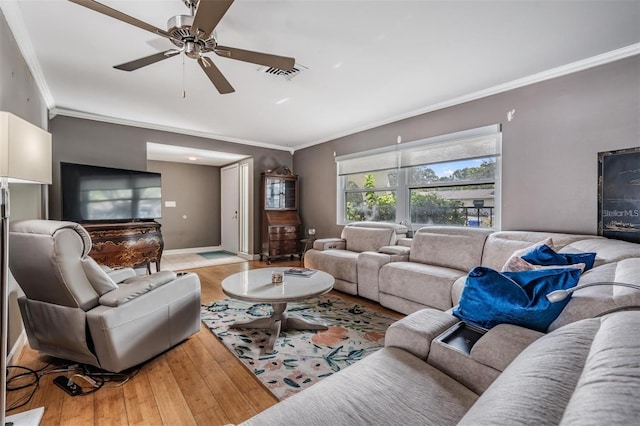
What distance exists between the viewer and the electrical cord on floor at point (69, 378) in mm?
1716

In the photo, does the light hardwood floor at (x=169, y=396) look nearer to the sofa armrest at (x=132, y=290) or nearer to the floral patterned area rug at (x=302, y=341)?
the floral patterned area rug at (x=302, y=341)

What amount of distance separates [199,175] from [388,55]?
19.0 ft

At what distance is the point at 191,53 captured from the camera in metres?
1.91

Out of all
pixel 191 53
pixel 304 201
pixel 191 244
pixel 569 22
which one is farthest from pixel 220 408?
pixel 191 244

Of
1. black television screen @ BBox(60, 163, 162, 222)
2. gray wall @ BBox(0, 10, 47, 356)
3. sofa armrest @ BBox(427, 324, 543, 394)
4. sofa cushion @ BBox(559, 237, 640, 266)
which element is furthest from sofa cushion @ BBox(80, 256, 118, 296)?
sofa cushion @ BBox(559, 237, 640, 266)

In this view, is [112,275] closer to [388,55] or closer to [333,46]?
[333,46]

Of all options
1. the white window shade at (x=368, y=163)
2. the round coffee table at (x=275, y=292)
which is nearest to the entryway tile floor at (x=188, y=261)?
the white window shade at (x=368, y=163)

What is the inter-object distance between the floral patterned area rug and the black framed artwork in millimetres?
2216

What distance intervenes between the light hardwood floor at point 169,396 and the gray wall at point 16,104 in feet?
1.35

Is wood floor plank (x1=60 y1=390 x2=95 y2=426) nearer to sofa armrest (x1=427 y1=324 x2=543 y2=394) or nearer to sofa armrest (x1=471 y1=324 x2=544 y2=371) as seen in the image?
sofa armrest (x1=427 y1=324 x2=543 y2=394)

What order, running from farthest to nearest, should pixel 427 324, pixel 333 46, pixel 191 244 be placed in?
pixel 191 244 → pixel 333 46 → pixel 427 324

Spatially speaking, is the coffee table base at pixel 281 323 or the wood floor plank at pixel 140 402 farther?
the coffee table base at pixel 281 323

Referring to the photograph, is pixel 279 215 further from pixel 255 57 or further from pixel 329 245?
pixel 255 57

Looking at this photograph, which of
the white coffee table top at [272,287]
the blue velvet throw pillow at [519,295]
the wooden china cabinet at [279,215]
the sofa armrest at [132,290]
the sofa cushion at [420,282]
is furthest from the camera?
the wooden china cabinet at [279,215]
